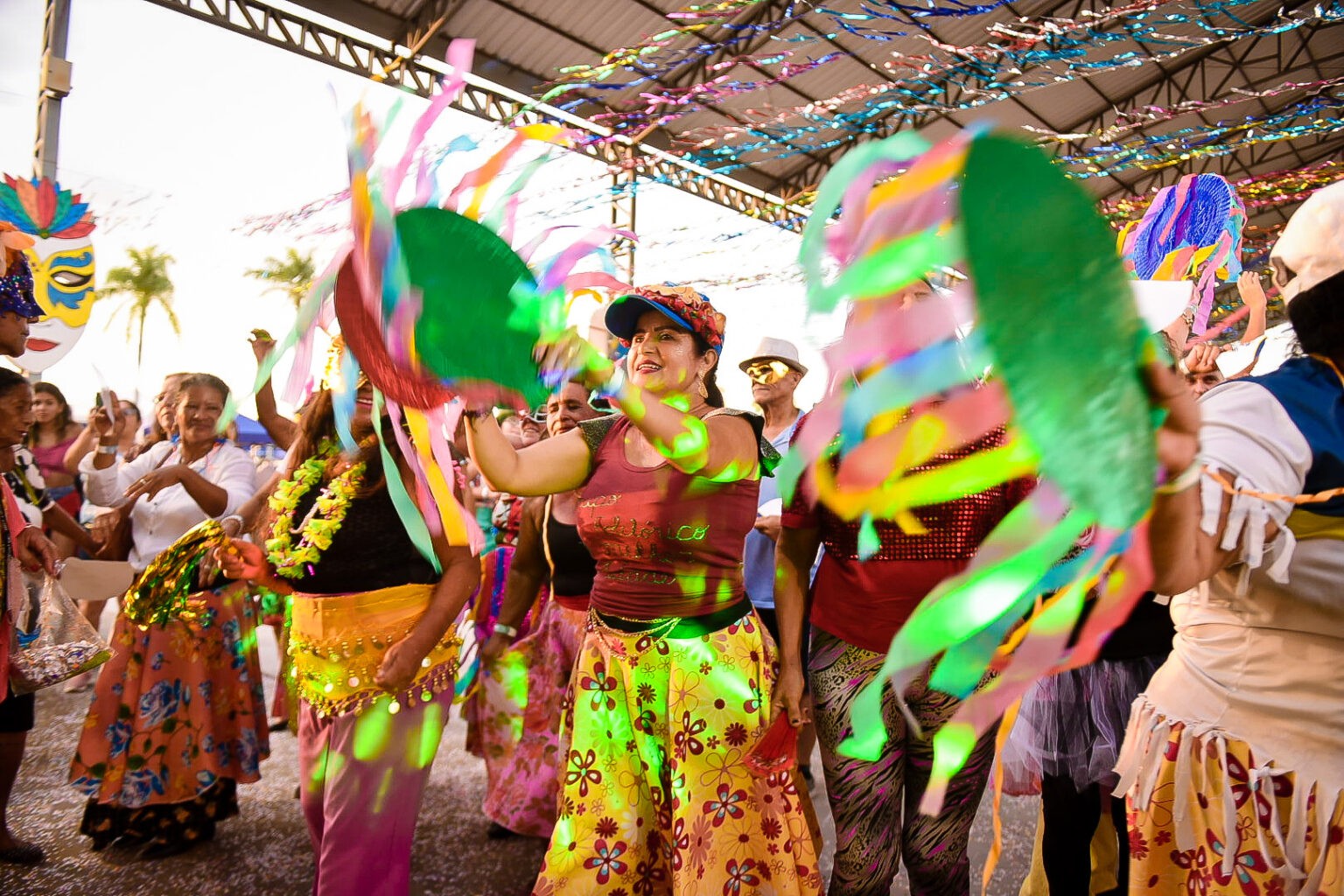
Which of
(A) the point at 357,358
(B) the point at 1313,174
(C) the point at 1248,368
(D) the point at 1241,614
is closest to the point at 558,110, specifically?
(A) the point at 357,358

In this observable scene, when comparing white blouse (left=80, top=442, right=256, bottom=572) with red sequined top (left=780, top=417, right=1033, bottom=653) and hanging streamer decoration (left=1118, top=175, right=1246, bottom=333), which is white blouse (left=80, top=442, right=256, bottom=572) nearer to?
red sequined top (left=780, top=417, right=1033, bottom=653)

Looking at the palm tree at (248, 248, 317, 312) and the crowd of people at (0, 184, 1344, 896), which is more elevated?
the palm tree at (248, 248, 317, 312)

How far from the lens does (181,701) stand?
2734 millimetres

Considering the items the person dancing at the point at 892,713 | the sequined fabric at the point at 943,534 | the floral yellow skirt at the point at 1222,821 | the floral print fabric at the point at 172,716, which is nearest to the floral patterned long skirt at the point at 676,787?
the person dancing at the point at 892,713

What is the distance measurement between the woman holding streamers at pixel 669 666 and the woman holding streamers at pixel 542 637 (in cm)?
88

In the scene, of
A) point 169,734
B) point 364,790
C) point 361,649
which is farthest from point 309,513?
point 169,734

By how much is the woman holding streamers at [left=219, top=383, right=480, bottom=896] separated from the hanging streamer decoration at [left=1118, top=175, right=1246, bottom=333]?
2.51m

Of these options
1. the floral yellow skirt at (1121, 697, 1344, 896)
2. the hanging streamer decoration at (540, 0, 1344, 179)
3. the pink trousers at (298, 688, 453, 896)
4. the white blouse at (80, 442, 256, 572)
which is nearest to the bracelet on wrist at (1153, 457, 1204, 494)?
the floral yellow skirt at (1121, 697, 1344, 896)

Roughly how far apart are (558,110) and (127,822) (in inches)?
111

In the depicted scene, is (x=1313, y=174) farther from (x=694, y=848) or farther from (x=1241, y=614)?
(x=694, y=848)

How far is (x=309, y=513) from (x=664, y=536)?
912 mm

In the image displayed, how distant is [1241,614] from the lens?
119cm

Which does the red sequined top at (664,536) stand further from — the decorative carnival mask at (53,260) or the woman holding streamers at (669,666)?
the decorative carnival mask at (53,260)

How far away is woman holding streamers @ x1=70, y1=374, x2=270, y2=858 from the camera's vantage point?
265 centimetres
